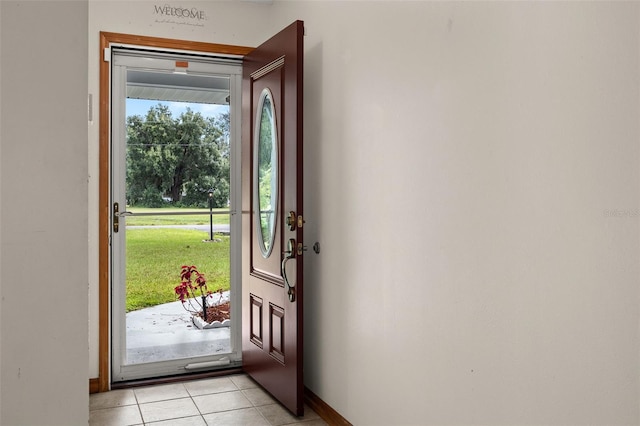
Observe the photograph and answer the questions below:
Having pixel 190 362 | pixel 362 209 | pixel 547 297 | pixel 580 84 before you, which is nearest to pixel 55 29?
pixel 580 84

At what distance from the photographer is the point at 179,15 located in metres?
3.75

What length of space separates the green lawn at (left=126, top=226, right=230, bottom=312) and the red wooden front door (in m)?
0.35

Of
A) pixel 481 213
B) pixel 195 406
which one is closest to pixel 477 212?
pixel 481 213

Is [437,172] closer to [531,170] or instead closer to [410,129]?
[410,129]

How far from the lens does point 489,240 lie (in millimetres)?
1856

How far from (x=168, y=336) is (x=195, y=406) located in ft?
2.77

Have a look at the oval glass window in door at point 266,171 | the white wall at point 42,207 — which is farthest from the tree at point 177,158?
the white wall at point 42,207

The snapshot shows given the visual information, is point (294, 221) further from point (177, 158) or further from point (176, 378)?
point (176, 378)

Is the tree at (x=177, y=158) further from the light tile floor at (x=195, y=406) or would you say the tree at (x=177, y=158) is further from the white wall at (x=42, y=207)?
the white wall at (x=42, y=207)

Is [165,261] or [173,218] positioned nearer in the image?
[173,218]

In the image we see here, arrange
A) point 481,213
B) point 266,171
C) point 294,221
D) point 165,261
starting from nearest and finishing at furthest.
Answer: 1. point 481,213
2. point 294,221
3. point 266,171
4. point 165,261

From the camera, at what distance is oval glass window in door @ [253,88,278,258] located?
11.1 ft

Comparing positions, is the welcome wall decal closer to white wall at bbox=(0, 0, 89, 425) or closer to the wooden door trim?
the wooden door trim

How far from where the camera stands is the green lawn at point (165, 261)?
393cm
